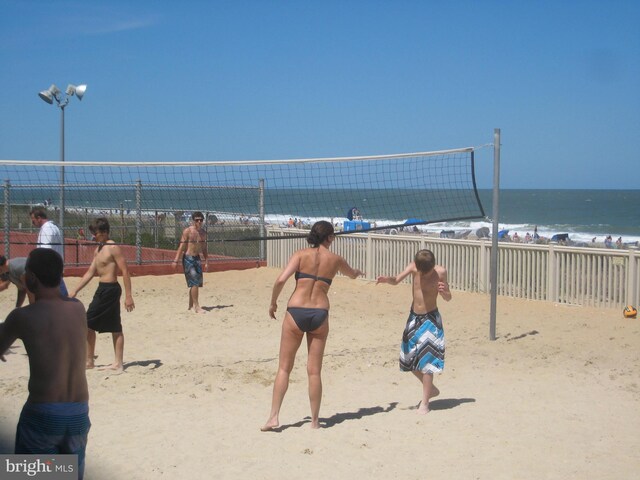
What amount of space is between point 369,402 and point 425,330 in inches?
36.8

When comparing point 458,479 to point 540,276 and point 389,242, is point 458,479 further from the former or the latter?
point 389,242

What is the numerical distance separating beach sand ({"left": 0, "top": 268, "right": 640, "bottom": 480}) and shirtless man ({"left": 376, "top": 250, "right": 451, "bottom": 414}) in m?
0.38

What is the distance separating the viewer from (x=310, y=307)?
5.48 m

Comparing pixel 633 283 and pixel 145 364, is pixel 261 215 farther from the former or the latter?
pixel 145 364

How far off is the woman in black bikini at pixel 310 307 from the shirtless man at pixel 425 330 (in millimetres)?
810

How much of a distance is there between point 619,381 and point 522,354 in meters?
1.30

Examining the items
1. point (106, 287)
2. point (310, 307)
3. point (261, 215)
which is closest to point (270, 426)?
point (310, 307)

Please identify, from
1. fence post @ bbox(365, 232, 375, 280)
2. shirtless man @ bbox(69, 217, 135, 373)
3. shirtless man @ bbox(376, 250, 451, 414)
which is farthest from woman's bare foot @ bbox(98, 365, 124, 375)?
fence post @ bbox(365, 232, 375, 280)

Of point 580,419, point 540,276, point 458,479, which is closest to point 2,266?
point 458,479

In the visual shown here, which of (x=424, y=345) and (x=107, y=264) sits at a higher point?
(x=107, y=264)

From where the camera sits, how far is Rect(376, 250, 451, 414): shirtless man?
242 inches

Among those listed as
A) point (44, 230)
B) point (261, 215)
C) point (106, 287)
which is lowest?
point (106, 287)

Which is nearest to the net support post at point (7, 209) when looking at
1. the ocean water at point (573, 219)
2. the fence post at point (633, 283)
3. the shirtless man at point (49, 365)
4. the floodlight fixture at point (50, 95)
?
the floodlight fixture at point (50, 95)

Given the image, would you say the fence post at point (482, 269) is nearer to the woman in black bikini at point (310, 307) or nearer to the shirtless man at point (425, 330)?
the shirtless man at point (425, 330)
